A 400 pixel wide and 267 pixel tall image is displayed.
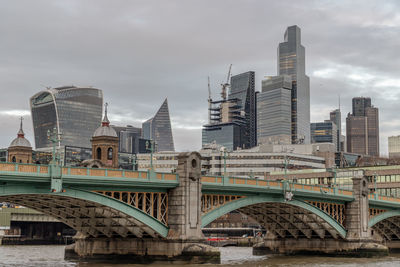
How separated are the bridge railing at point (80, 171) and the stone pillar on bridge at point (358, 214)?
36757 mm

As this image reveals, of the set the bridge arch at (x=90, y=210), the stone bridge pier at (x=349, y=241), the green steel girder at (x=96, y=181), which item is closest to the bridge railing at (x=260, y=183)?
the stone bridge pier at (x=349, y=241)

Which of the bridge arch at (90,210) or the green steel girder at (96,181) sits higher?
the green steel girder at (96,181)

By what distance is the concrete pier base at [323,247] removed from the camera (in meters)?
91.1

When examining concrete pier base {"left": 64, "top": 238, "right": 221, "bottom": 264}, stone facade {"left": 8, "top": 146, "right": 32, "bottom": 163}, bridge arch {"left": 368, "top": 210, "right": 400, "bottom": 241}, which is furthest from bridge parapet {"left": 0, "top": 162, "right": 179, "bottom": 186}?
stone facade {"left": 8, "top": 146, "right": 32, "bottom": 163}

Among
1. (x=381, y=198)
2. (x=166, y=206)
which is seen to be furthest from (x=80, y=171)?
(x=381, y=198)

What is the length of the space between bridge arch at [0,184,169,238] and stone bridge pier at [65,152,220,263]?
1.09 m

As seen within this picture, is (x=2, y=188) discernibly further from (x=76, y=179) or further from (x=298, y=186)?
(x=298, y=186)

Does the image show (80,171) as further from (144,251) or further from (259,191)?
(259,191)

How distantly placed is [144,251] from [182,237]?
18.4ft

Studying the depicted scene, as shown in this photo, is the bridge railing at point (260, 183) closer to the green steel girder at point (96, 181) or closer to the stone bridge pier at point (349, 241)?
the stone bridge pier at point (349, 241)

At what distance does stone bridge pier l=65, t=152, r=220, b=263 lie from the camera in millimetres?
66062

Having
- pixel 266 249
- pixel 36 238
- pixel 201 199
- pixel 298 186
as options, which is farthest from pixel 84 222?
pixel 36 238

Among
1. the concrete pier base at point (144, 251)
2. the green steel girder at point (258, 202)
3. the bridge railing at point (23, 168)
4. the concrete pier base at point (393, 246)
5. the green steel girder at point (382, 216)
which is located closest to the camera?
the bridge railing at point (23, 168)

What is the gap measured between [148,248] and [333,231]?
3378cm
